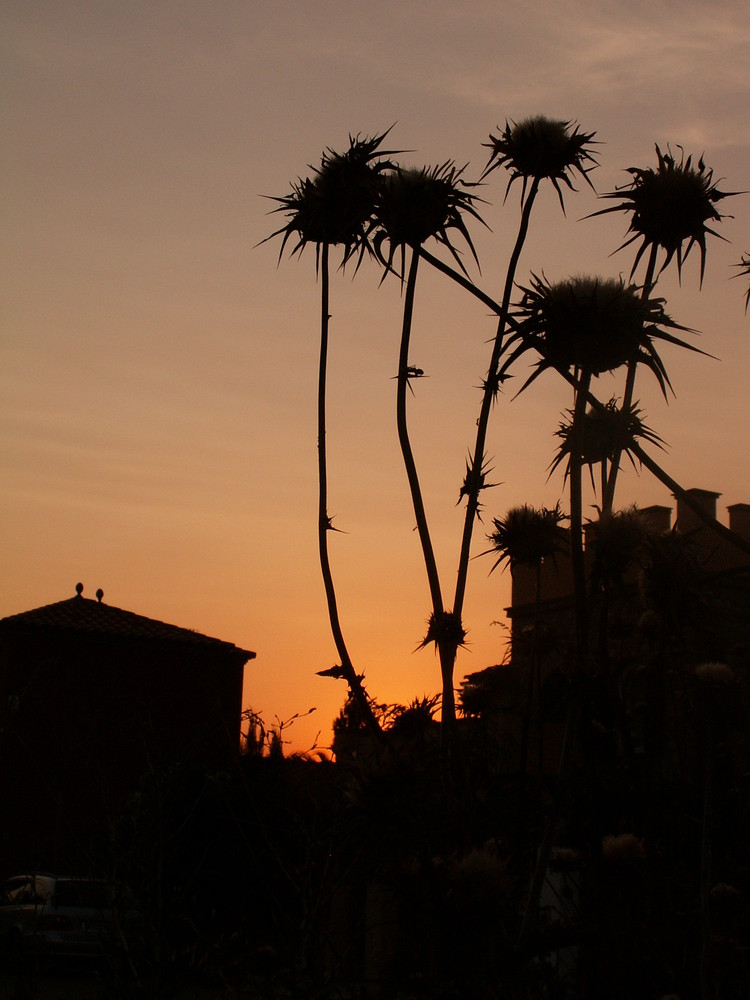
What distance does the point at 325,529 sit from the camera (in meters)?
5.51

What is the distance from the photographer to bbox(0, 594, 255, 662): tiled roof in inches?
1287

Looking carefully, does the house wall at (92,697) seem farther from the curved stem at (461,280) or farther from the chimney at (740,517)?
the curved stem at (461,280)

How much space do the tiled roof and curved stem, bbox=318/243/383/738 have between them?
2804cm

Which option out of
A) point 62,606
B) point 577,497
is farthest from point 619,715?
point 62,606

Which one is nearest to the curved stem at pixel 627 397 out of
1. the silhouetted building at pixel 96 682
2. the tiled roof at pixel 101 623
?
the silhouetted building at pixel 96 682

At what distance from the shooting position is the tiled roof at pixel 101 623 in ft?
107

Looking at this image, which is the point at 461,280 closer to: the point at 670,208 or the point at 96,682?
the point at 670,208

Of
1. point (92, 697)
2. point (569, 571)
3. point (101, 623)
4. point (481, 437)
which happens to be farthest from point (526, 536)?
point (101, 623)

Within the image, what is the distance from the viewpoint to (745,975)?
13.6 ft

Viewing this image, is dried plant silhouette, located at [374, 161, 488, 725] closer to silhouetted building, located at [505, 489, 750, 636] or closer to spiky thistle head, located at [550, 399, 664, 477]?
spiky thistle head, located at [550, 399, 664, 477]

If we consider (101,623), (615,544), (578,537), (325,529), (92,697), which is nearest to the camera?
(578,537)

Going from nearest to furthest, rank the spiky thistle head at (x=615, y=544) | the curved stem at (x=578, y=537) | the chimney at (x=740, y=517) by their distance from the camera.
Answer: the curved stem at (x=578, y=537) < the spiky thistle head at (x=615, y=544) < the chimney at (x=740, y=517)

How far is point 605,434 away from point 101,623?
31041 mm

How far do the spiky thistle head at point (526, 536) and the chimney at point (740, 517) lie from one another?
73.1ft
